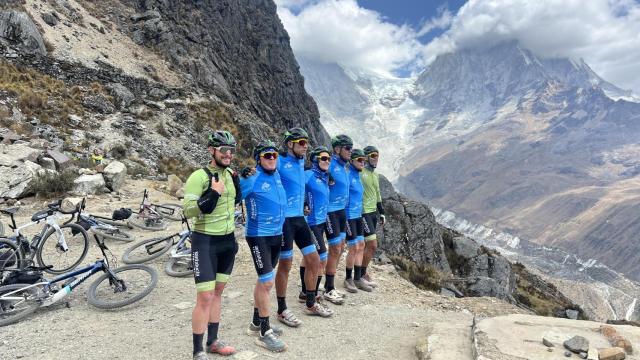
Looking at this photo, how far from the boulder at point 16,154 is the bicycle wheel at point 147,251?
8761mm

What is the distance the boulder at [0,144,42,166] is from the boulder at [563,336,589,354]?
19490mm

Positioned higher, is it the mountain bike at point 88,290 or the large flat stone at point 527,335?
the large flat stone at point 527,335

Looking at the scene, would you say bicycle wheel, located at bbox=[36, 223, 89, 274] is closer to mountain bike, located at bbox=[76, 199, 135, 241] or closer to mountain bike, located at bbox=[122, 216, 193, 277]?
mountain bike, located at bbox=[76, 199, 135, 241]

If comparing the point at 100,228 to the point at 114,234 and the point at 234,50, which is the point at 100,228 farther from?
the point at 234,50

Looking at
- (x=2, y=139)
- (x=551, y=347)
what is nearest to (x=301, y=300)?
(x=551, y=347)

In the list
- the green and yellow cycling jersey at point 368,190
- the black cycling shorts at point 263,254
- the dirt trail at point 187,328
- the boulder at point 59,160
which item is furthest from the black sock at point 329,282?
the boulder at point 59,160

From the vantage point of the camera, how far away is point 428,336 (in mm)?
7703

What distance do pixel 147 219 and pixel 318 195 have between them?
854 cm

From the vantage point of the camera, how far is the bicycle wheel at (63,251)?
10.7 metres

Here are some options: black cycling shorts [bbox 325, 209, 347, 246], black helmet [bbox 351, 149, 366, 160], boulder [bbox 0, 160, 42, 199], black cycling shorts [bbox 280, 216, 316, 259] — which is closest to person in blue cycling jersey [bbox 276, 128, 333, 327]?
black cycling shorts [bbox 280, 216, 316, 259]

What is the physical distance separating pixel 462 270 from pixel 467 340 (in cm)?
2422

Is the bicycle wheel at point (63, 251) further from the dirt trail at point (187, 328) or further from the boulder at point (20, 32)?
the boulder at point (20, 32)

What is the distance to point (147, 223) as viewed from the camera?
14984 millimetres

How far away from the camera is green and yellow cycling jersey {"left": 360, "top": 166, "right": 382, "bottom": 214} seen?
11031 millimetres
